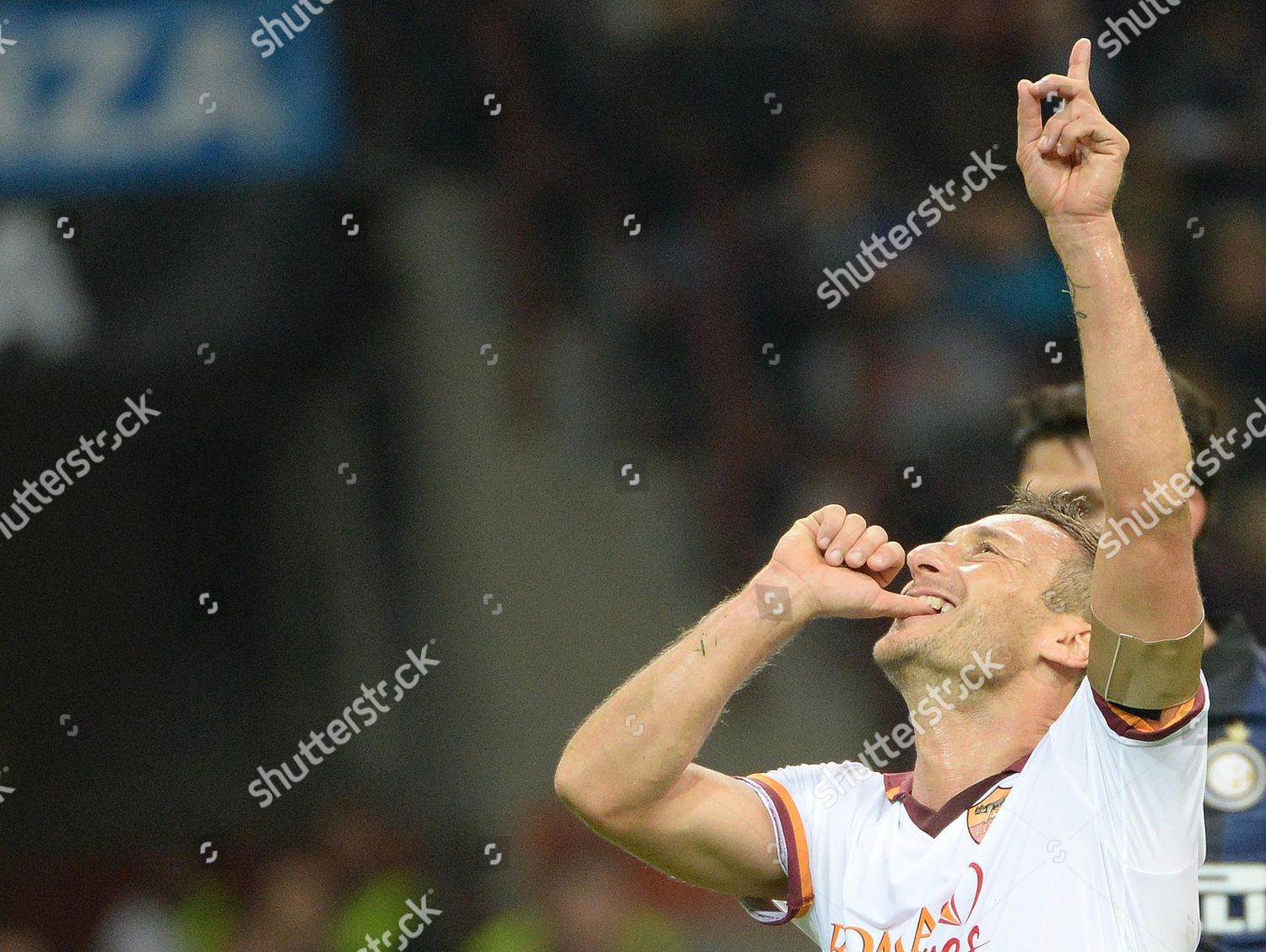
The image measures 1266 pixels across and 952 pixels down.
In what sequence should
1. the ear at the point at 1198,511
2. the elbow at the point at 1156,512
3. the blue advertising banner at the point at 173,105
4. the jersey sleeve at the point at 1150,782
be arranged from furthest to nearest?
the blue advertising banner at the point at 173,105 < the ear at the point at 1198,511 < the jersey sleeve at the point at 1150,782 < the elbow at the point at 1156,512

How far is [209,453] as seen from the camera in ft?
19.1

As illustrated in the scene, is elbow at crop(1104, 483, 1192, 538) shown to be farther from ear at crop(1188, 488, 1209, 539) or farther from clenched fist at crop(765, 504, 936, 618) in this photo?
ear at crop(1188, 488, 1209, 539)

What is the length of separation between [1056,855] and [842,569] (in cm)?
59

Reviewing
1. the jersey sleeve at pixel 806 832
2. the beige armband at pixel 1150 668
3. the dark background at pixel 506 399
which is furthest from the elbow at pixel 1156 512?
the dark background at pixel 506 399

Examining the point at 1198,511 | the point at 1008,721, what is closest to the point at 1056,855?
the point at 1008,721

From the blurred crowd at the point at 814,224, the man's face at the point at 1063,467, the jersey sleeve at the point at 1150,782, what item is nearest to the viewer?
the jersey sleeve at the point at 1150,782

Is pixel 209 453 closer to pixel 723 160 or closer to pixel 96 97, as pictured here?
pixel 96 97

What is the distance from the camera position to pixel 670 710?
2541 millimetres

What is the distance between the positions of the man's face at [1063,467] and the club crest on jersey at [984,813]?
4.13ft

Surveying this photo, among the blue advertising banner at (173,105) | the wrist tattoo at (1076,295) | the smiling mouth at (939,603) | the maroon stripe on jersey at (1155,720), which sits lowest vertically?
the maroon stripe on jersey at (1155,720)

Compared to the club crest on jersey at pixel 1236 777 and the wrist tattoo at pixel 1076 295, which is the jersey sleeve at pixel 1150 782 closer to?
the wrist tattoo at pixel 1076 295

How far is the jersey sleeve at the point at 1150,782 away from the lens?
2.14 metres

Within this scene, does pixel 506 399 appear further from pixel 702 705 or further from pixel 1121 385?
pixel 1121 385

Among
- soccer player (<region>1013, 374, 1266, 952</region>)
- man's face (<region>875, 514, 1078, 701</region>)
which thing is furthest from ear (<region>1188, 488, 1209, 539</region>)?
man's face (<region>875, 514, 1078, 701</region>)
